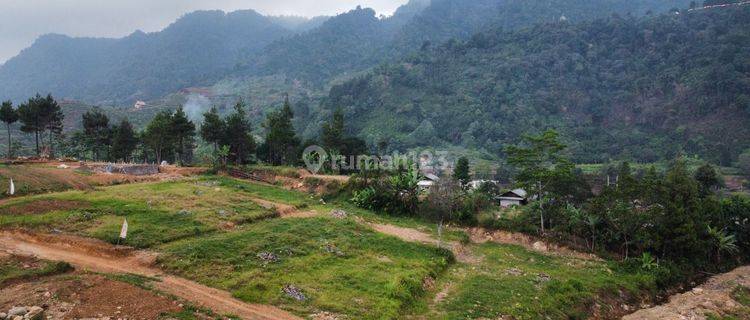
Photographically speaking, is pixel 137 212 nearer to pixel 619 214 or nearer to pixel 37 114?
pixel 619 214

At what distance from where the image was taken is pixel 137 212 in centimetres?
2788

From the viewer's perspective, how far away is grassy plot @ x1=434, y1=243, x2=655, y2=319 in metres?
20.8

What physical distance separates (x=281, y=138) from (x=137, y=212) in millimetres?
31791

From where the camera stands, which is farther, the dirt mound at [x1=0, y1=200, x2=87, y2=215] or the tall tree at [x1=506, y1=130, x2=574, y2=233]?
the tall tree at [x1=506, y1=130, x2=574, y2=233]

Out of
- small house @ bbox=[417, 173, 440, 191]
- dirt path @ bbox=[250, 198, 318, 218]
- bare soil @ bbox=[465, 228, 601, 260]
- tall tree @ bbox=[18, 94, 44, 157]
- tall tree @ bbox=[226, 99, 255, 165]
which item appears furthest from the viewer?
tall tree @ bbox=[226, 99, 255, 165]

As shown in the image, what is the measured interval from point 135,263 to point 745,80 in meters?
139

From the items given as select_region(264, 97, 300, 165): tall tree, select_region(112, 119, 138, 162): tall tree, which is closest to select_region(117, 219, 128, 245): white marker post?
select_region(264, 97, 300, 165): tall tree

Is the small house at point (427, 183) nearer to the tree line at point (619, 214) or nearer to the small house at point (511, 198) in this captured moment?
the tree line at point (619, 214)

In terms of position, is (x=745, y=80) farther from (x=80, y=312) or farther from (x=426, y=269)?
(x=80, y=312)

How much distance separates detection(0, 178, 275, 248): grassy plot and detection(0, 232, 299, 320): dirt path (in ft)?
4.80

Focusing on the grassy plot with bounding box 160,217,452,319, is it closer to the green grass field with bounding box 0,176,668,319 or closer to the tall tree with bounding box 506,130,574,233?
the green grass field with bounding box 0,176,668,319

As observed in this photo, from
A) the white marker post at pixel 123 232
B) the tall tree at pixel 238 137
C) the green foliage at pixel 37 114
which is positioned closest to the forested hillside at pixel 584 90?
the tall tree at pixel 238 137

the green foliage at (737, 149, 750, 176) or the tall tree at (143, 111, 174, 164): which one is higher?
the tall tree at (143, 111, 174, 164)

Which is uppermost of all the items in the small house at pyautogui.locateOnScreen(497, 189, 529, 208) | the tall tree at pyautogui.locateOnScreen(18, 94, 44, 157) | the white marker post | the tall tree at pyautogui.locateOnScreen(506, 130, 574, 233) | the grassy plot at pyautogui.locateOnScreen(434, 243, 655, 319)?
the tall tree at pyautogui.locateOnScreen(18, 94, 44, 157)
